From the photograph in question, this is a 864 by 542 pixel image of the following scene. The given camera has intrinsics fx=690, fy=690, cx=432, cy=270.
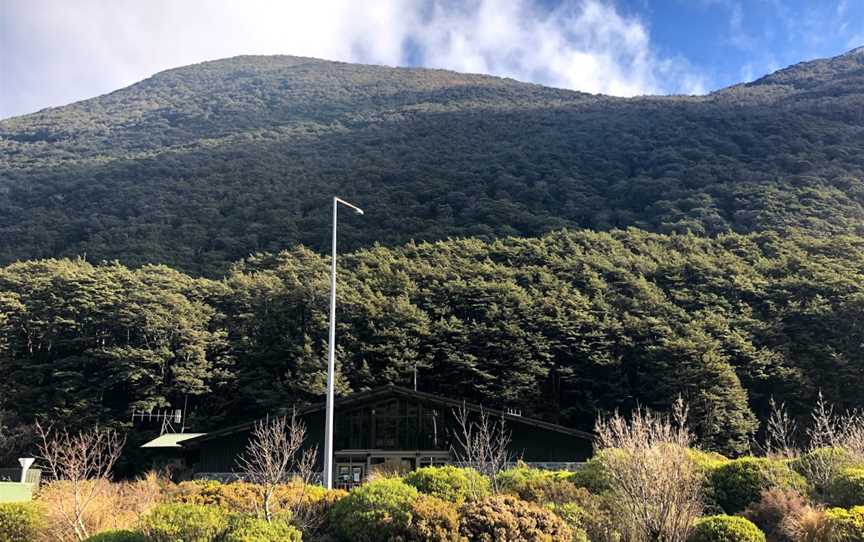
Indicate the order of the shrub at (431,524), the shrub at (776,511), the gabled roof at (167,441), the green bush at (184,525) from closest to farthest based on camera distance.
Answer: the green bush at (184,525) → the shrub at (431,524) → the shrub at (776,511) → the gabled roof at (167,441)

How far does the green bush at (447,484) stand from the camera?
12625 millimetres

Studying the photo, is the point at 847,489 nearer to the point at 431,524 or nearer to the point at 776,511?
the point at 776,511

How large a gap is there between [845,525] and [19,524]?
1296 cm

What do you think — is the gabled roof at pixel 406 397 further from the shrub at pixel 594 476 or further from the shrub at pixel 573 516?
the shrub at pixel 573 516

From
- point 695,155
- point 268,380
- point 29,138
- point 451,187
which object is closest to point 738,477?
point 268,380

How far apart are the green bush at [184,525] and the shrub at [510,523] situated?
11.0 ft

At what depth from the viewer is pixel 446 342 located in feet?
150

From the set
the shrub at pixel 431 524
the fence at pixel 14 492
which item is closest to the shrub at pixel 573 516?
the shrub at pixel 431 524

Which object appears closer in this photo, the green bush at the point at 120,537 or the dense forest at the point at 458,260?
the green bush at the point at 120,537

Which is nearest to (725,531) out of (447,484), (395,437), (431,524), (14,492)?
(431,524)

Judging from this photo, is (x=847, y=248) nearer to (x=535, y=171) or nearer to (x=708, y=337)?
(x=708, y=337)

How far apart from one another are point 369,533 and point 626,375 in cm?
3677

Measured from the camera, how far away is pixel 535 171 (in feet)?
304

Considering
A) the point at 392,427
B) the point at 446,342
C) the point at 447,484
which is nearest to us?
the point at 447,484
